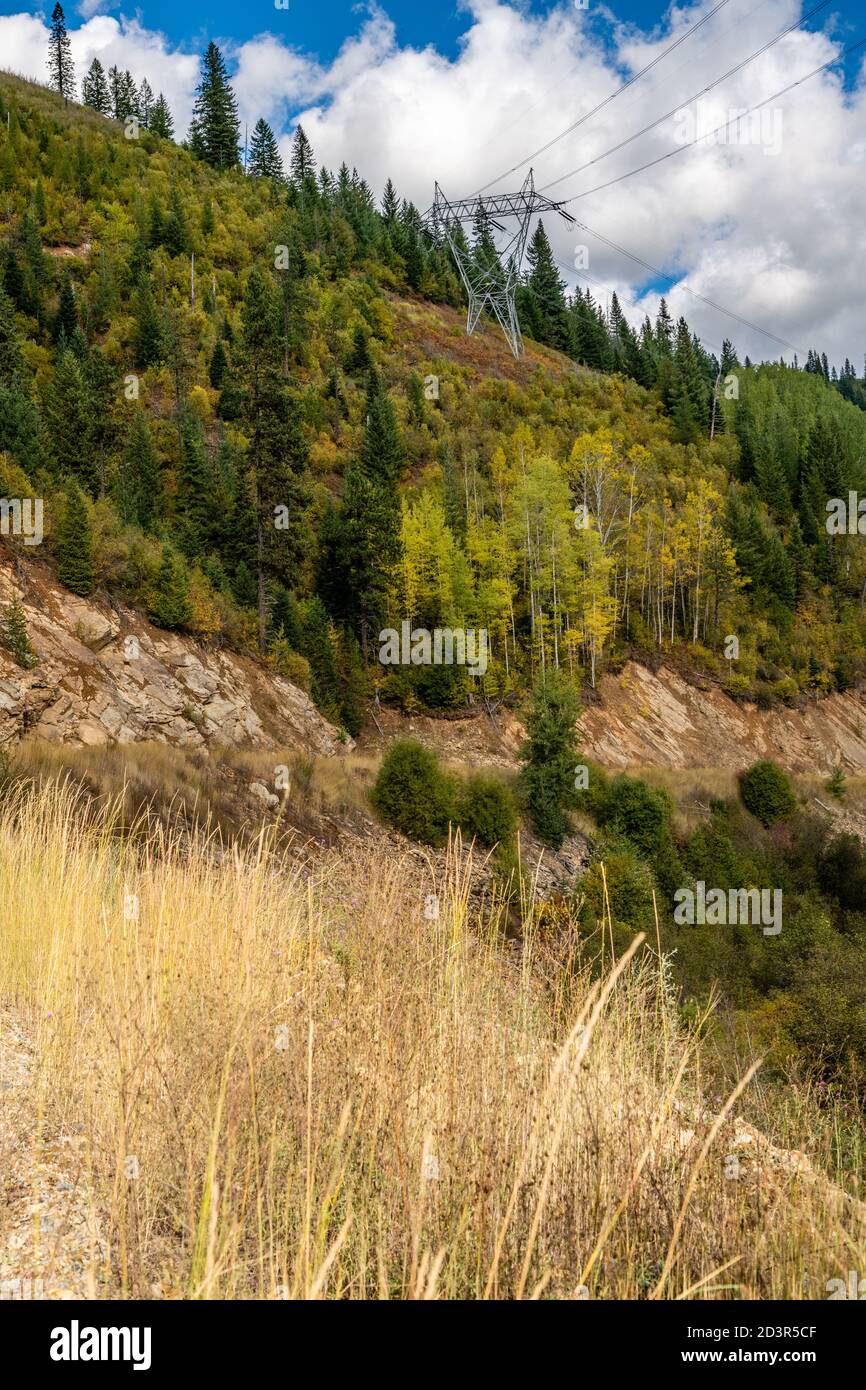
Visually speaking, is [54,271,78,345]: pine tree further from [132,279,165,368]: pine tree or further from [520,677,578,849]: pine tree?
[520,677,578,849]: pine tree

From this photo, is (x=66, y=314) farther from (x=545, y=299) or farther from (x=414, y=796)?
(x=545, y=299)

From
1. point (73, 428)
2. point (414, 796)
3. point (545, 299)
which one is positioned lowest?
point (414, 796)

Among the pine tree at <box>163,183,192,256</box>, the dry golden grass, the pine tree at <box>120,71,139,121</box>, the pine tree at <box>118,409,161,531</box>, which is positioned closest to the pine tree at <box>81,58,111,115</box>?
the pine tree at <box>120,71,139,121</box>

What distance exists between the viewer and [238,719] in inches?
953

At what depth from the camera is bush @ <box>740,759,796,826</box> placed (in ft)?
99.5

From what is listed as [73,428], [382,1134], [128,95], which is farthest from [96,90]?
[382,1134]

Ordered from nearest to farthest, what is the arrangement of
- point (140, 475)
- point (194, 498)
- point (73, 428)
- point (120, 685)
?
1. point (120, 685)
2. point (73, 428)
3. point (140, 475)
4. point (194, 498)

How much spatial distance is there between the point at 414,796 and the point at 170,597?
9.59 meters

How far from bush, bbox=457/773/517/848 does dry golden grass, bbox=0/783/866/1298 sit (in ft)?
56.2

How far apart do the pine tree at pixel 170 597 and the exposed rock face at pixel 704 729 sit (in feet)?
57.2

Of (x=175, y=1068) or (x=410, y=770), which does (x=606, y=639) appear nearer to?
(x=410, y=770)

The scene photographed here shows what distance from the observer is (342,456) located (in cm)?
4378

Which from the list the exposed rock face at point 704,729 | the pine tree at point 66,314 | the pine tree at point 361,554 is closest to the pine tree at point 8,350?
the pine tree at point 66,314

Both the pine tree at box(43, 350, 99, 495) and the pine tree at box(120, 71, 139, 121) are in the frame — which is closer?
the pine tree at box(43, 350, 99, 495)
